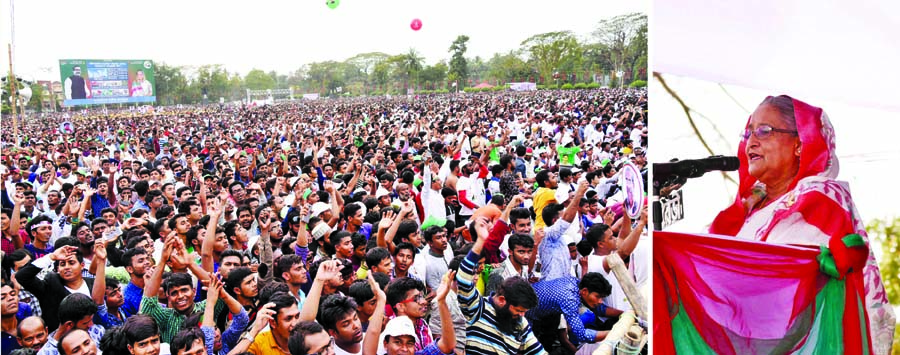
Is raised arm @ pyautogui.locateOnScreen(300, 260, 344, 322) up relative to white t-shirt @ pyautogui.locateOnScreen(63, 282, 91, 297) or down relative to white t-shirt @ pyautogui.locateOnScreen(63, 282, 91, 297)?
up

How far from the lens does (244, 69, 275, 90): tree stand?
8.10 meters

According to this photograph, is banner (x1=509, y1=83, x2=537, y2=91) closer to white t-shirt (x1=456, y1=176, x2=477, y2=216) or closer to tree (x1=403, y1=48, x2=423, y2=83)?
tree (x1=403, y1=48, x2=423, y2=83)

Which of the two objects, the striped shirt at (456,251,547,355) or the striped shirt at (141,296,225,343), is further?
the striped shirt at (141,296,225,343)

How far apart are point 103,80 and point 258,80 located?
362 cm

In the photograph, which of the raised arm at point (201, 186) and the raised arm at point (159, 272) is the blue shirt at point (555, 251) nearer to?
the raised arm at point (159, 272)

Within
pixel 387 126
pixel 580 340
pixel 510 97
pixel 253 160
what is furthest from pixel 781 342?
pixel 510 97

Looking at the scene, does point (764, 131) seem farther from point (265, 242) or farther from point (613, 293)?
point (265, 242)

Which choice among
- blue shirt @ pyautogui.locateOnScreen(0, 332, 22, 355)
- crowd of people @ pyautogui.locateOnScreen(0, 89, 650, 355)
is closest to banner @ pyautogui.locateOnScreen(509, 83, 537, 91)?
crowd of people @ pyautogui.locateOnScreen(0, 89, 650, 355)

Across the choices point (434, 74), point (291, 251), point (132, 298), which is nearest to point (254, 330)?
point (132, 298)

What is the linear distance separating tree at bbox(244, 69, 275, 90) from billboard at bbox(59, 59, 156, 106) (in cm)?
235

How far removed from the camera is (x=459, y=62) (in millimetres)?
9125

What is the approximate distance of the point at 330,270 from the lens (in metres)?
2.67

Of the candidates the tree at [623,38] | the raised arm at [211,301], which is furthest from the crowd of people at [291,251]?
the tree at [623,38]

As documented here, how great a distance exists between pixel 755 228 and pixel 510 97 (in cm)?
899
